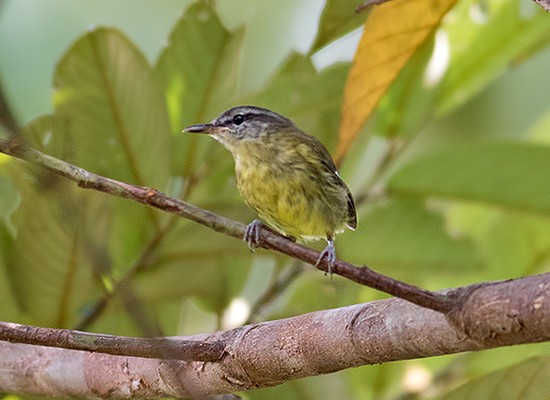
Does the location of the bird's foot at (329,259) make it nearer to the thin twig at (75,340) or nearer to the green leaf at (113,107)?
the thin twig at (75,340)

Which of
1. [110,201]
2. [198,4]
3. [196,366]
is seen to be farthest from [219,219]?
[198,4]

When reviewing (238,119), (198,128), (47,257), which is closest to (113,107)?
(198,128)

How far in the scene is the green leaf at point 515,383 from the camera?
108 centimetres

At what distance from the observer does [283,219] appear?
179 cm

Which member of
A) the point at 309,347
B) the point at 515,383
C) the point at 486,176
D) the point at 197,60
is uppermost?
the point at 197,60

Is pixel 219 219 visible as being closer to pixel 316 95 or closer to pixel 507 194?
pixel 316 95

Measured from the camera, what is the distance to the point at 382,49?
4.20 feet

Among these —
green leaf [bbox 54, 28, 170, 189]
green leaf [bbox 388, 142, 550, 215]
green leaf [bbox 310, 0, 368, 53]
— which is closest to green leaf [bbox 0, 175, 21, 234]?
green leaf [bbox 54, 28, 170, 189]

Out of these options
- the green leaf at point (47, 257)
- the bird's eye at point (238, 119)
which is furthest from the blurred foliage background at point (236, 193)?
the bird's eye at point (238, 119)

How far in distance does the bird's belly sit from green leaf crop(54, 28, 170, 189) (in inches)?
12.5

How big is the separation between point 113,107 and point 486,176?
2.06ft

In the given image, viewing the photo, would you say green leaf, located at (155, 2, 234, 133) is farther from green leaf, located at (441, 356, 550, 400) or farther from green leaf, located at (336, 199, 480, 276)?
green leaf, located at (441, 356, 550, 400)

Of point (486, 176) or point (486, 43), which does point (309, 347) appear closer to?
point (486, 176)

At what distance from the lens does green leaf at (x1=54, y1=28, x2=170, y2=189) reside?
1436 millimetres
